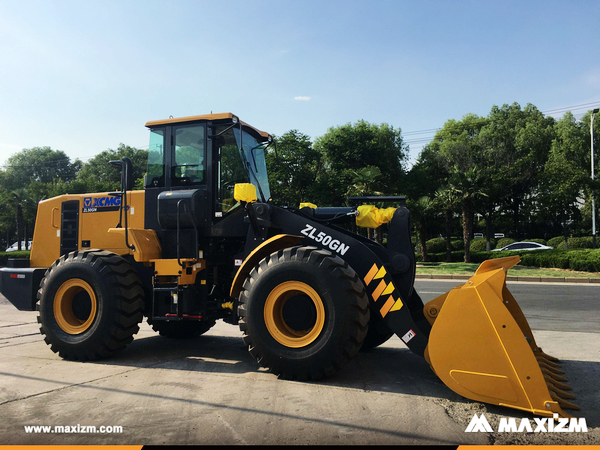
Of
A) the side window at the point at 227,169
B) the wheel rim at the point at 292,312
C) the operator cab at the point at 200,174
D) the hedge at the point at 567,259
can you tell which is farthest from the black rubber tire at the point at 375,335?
the hedge at the point at 567,259

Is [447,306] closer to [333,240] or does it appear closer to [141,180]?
[333,240]

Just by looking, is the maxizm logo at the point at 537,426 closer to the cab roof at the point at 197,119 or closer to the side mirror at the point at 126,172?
the cab roof at the point at 197,119

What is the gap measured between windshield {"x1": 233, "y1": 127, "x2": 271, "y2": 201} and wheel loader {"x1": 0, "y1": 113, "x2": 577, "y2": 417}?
0.03m

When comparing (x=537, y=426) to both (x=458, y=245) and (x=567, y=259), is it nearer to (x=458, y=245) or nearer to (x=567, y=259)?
(x=567, y=259)

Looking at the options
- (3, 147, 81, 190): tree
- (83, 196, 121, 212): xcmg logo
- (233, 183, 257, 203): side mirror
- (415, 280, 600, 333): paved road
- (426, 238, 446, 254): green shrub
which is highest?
(3, 147, 81, 190): tree

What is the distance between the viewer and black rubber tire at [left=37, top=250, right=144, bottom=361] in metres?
5.73

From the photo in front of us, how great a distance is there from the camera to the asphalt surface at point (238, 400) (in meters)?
3.43

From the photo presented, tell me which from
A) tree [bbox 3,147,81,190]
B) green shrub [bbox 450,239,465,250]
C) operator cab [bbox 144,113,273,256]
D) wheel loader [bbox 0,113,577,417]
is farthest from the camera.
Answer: tree [bbox 3,147,81,190]

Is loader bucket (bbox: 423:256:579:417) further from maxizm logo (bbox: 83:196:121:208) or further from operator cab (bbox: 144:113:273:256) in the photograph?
maxizm logo (bbox: 83:196:121:208)

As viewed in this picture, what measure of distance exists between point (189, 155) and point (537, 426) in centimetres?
515

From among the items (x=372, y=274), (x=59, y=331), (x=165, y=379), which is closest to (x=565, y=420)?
(x=372, y=274)

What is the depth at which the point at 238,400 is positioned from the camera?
4.23 metres

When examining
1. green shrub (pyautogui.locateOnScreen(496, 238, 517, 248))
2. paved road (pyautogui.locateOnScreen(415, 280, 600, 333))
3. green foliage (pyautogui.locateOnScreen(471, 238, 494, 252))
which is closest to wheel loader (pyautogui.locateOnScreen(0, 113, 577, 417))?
paved road (pyautogui.locateOnScreen(415, 280, 600, 333))

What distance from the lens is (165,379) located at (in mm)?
5000
